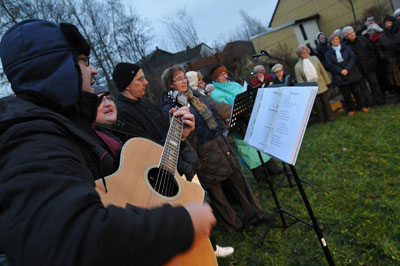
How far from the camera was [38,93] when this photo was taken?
947 millimetres

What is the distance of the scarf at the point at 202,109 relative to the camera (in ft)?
10.5

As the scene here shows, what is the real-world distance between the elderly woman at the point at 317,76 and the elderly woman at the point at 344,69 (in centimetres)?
26

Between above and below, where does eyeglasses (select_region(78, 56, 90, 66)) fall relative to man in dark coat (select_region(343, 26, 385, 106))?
above

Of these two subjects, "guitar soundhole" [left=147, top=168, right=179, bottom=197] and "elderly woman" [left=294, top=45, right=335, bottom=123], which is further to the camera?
"elderly woman" [left=294, top=45, right=335, bottom=123]

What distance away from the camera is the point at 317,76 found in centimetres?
636

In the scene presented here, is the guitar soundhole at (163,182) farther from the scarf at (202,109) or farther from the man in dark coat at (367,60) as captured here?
the man in dark coat at (367,60)

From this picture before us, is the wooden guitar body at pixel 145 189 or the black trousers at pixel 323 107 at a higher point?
the wooden guitar body at pixel 145 189

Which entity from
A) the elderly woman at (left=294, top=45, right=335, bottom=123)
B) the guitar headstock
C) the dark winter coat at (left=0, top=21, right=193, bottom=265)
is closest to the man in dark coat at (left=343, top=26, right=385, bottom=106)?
the elderly woman at (left=294, top=45, right=335, bottom=123)

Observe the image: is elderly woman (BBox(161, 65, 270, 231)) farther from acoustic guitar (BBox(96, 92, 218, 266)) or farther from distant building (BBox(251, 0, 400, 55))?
distant building (BBox(251, 0, 400, 55))

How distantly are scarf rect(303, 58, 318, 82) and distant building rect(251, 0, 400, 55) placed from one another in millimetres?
23727

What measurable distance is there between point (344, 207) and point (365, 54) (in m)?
5.02

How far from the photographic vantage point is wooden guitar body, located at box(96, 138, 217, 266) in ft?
3.76

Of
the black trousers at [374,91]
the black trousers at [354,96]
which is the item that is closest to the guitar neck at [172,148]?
the black trousers at [354,96]

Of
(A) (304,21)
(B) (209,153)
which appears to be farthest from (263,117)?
(A) (304,21)
